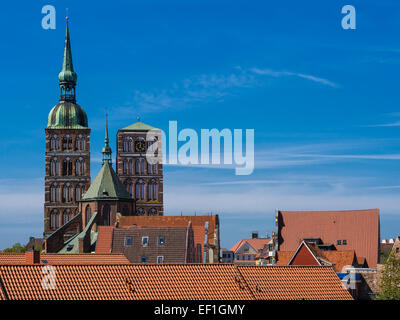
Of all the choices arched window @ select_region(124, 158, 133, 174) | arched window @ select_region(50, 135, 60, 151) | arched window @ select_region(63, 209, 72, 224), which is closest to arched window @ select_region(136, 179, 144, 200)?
arched window @ select_region(124, 158, 133, 174)

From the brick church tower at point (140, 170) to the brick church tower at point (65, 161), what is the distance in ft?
31.7

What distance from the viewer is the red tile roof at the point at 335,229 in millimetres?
85750

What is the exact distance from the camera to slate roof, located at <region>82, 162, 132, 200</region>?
423 feet

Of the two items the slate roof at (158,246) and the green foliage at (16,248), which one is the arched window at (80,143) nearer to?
the green foliage at (16,248)

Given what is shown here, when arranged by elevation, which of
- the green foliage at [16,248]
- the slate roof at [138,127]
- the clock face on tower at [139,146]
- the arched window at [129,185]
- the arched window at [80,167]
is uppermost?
the slate roof at [138,127]

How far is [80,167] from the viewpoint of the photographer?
140625 mm

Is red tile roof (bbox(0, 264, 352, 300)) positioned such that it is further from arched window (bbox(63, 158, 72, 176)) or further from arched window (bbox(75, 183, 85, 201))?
arched window (bbox(63, 158, 72, 176))

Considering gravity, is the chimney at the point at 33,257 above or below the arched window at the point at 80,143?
below

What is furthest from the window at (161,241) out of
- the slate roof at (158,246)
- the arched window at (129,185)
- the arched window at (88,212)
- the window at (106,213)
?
the arched window at (129,185)

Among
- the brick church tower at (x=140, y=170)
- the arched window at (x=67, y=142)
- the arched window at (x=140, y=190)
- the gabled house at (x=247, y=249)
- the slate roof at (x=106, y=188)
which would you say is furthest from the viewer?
the gabled house at (x=247, y=249)

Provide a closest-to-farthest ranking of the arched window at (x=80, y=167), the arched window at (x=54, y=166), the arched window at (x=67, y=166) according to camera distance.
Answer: the arched window at (x=67, y=166)
the arched window at (x=80, y=167)
the arched window at (x=54, y=166)
